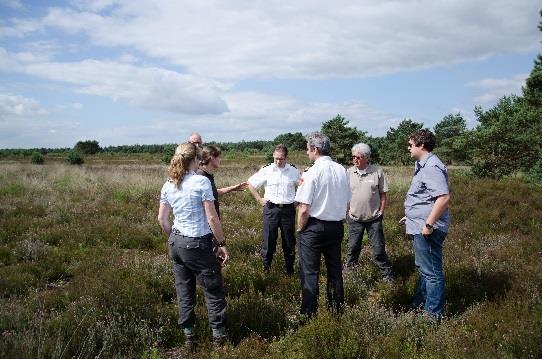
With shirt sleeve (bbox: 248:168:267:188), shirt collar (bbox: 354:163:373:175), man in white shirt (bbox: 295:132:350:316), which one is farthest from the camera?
shirt sleeve (bbox: 248:168:267:188)

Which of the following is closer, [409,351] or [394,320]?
[409,351]

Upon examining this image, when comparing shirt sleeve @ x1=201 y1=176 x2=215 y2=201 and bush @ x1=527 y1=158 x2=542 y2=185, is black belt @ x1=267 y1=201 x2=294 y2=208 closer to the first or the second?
shirt sleeve @ x1=201 y1=176 x2=215 y2=201

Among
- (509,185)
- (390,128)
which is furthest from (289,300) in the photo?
(390,128)

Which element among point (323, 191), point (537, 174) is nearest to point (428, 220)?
point (323, 191)

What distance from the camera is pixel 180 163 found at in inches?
155

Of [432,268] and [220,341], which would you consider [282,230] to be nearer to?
[432,268]

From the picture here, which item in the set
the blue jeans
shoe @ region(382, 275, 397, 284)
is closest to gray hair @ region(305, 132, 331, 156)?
the blue jeans

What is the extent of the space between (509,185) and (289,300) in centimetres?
1064

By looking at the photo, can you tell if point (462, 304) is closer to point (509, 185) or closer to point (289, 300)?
point (289, 300)

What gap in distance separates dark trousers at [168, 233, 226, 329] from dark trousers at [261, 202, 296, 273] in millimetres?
2327

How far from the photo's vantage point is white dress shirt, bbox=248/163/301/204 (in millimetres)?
6355

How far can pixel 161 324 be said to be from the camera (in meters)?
4.47

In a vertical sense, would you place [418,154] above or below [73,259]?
above

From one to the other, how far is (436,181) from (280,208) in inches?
104
